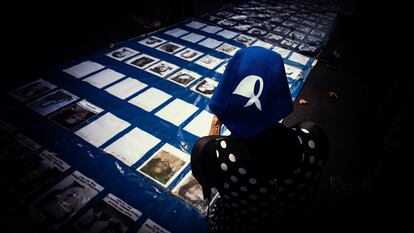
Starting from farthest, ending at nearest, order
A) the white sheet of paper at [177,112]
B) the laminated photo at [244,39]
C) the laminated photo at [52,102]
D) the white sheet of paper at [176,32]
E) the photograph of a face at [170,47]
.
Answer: the laminated photo at [244,39], the white sheet of paper at [176,32], the photograph of a face at [170,47], the white sheet of paper at [177,112], the laminated photo at [52,102]

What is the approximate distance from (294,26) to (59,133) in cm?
495

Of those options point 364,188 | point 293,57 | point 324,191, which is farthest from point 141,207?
point 293,57

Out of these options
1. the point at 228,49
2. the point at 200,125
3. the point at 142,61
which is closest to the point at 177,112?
the point at 200,125

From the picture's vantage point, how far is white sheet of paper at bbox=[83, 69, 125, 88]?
274 centimetres

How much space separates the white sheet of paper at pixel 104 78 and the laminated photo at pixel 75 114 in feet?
1.16

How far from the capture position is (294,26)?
5254 millimetres

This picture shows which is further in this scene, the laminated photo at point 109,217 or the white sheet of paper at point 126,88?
the white sheet of paper at point 126,88

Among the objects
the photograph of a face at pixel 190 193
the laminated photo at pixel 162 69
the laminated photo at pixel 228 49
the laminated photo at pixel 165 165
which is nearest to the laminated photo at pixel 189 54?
the laminated photo at pixel 162 69

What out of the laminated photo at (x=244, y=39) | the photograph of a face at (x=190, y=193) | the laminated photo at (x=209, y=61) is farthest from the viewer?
the laminated photo at (x=244, y=39)

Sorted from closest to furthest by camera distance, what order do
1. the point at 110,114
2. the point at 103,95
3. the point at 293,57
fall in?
the point at 110,114 < the point at 103,95 < the point at 293,57

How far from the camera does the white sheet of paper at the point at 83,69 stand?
2.81 metres

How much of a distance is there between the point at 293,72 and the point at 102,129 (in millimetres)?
2695

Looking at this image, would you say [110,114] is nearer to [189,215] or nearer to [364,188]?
[189,215]

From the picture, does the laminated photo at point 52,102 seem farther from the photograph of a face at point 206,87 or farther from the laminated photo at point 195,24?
the laminated photo at point 195,24
